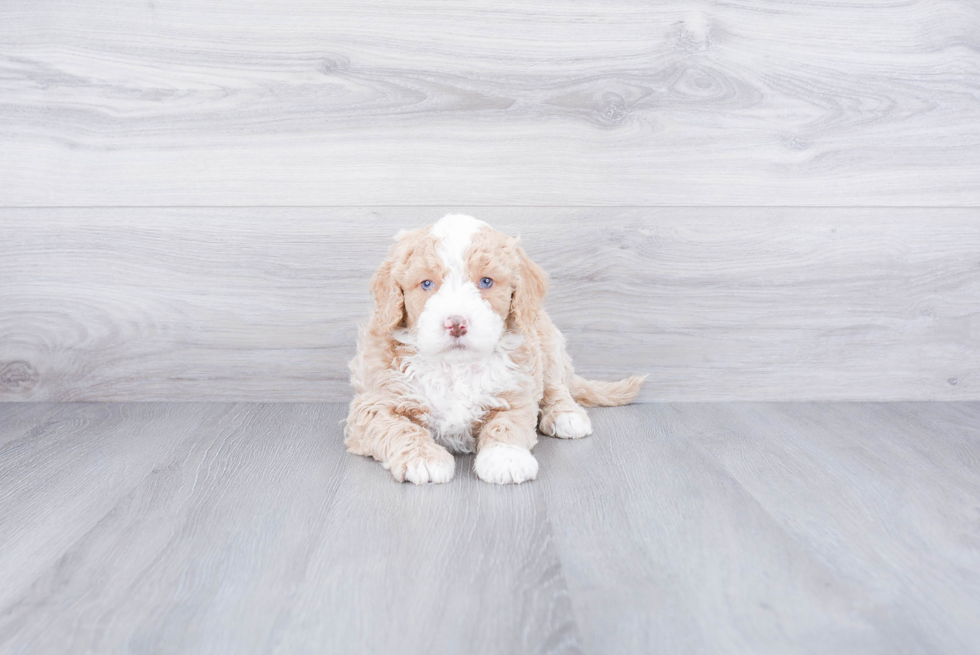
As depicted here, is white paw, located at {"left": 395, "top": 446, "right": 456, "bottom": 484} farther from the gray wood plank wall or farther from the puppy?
the gray wood plank wall

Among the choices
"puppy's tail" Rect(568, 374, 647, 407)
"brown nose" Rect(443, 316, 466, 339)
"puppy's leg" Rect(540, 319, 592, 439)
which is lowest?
"puppy's tail" Rect(568, 374, 647, 407)

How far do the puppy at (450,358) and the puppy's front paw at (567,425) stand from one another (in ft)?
0.35

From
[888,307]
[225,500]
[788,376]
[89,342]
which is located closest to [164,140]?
[89,342]

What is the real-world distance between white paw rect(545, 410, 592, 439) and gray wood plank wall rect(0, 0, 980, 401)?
0.36m

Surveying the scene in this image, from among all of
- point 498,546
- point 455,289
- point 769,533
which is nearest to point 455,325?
point 455,289

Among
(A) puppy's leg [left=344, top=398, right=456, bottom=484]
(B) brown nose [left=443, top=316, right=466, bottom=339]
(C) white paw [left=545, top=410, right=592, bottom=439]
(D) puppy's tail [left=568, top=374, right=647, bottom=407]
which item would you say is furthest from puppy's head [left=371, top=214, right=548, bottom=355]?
(D) puppy's tail [left=568, top=374, right=647, bottom=407]

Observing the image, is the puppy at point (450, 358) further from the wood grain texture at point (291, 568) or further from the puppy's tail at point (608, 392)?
the puppy's tail at point (608, 392)

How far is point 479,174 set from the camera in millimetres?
1969

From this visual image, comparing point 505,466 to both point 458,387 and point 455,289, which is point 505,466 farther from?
point 455,289

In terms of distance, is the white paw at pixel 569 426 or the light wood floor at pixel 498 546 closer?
the light wood floor at pixel 498 546

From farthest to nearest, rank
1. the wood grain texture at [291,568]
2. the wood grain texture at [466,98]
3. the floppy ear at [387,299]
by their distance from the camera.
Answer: the wood grain texture at [466,98], the floppy ear at [387,299], the wood grain texture at [291,568]

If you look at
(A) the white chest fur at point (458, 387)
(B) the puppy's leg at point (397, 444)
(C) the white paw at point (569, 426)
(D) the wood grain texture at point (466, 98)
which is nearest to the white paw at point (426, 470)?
(B) the puppy's leg at point (397, 444)

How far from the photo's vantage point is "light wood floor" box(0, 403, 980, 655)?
872 mm

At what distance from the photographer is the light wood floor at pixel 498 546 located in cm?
87
